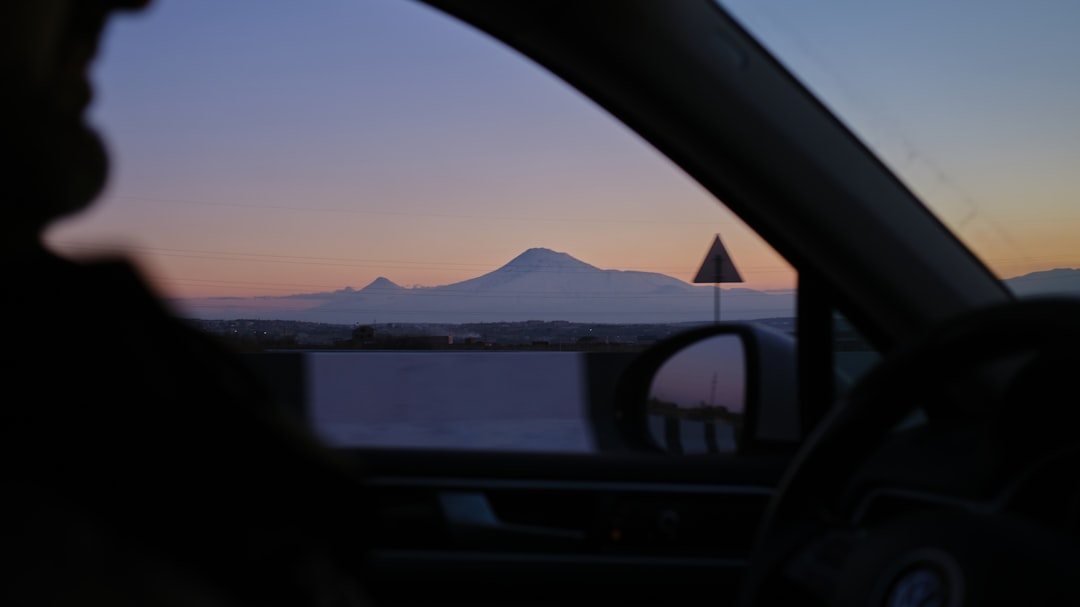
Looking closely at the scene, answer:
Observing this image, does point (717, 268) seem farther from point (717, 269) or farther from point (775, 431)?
point (775, 431)

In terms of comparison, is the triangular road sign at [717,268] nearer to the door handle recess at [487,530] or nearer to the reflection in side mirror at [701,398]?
the reflection in side mirror at [701,398]

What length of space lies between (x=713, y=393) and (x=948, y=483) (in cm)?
182

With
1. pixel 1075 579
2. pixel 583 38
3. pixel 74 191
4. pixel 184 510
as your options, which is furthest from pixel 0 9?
pixel 583 38

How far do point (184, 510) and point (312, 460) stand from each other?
13 cm

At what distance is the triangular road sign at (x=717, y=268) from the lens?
311 cm

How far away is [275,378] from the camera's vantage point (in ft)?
12.3

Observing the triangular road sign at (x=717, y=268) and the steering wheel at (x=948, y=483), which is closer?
the steering wheel at (x=948, y=483)

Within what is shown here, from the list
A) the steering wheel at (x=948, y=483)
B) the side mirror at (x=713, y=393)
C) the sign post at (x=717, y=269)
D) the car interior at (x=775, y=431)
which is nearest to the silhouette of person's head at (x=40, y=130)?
the car interior at (x=775, y=431)

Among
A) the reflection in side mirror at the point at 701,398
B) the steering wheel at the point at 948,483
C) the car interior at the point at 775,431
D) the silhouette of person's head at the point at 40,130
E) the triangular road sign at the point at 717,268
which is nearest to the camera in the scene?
the silhouette of person's head at the point at 40,130

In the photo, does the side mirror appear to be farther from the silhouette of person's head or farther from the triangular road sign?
the silhouette of person's head

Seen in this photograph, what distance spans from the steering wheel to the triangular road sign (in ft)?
4.52

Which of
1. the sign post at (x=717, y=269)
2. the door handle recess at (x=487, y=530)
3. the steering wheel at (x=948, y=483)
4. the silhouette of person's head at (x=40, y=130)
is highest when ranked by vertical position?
the silhouette of person's head at (x=40, y=130)

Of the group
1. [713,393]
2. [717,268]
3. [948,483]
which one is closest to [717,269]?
[717,268]

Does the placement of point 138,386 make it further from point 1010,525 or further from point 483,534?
point 483,534
